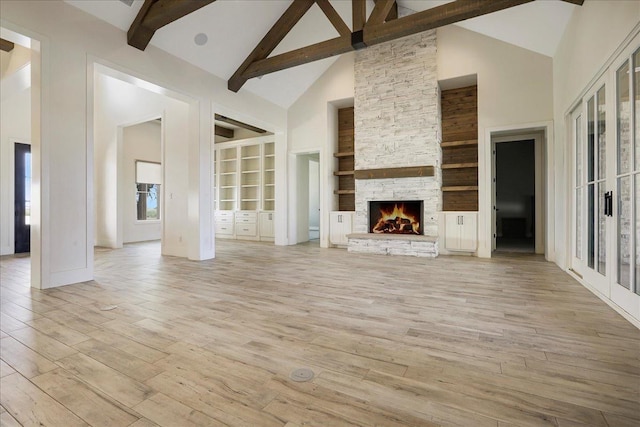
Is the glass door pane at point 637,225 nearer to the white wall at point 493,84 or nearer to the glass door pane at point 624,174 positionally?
the glass door pane at point 624,174

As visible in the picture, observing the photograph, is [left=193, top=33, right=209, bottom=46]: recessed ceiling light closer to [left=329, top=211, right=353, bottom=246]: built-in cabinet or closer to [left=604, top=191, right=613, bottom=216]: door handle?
[left=329, top=211, right=353, bottom=246]: built-in cabinet

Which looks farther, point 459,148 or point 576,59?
point 459,148

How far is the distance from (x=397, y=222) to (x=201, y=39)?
497 cm

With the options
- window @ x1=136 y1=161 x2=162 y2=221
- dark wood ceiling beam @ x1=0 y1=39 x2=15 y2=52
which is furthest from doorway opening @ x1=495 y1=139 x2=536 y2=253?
dark wood ceiling beam @ x1=0 y1=39 x2=15 y2=52

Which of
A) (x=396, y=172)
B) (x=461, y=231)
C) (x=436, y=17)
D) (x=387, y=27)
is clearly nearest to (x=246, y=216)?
(x=396, y=172)

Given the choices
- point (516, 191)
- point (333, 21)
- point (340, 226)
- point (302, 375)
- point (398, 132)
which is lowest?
point (302, 375)

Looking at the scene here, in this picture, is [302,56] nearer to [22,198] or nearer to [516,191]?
[22,198]

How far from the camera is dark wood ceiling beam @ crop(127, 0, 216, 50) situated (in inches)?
148

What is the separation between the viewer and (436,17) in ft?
13.6

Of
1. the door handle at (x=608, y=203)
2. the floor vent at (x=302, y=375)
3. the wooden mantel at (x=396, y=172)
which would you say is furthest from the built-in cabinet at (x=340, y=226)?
the floor vent at (x=302, y=375)

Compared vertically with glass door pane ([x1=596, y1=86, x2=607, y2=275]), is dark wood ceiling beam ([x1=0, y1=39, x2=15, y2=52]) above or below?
above

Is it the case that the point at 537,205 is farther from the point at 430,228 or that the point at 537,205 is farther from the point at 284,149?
the point at 284,149

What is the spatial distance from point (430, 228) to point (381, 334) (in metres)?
4.39

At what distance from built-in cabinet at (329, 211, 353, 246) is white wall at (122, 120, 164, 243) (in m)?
5.31
